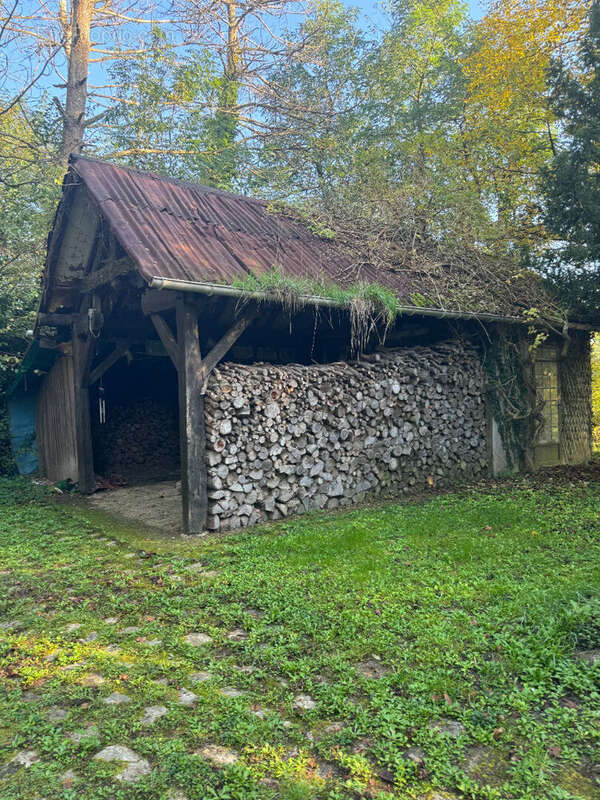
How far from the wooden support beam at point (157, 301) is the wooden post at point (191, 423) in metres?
0.43

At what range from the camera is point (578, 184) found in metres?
7.99

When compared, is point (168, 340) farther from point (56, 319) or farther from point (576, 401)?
point (576, 401)

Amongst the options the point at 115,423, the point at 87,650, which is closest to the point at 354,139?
the point at 115,423

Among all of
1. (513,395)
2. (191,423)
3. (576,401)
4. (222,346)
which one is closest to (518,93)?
(576,401)

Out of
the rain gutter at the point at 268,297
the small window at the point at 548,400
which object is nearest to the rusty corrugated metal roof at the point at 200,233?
the rain gutter at the point at 268,297

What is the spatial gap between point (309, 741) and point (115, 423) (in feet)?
30.1

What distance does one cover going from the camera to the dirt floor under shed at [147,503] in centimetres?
686

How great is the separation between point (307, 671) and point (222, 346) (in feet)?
13.2

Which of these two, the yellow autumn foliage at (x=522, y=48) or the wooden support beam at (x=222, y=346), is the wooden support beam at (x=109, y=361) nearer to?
the wooden support beam at (x=222, y=346)

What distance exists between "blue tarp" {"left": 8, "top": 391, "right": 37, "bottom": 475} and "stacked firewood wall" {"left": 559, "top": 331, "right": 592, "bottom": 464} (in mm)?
10657

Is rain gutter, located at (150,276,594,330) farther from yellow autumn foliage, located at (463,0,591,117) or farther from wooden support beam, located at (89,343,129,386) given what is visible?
yellow autumn foliage, located at (463,0,591,117)

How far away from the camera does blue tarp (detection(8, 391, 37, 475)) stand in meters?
11.8

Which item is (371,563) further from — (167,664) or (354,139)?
(354,139)

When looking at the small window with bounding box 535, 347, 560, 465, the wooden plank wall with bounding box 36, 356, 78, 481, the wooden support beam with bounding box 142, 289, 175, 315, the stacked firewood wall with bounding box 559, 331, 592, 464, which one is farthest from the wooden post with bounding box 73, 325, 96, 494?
the stacked firewood wall with bounding box 559, 331, 592, 464
